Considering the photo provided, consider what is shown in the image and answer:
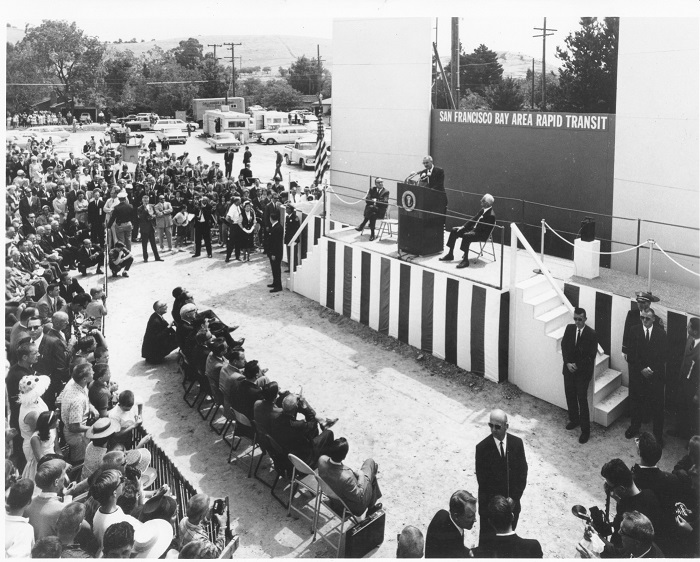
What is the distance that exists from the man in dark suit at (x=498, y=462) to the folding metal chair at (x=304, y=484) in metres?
1.58

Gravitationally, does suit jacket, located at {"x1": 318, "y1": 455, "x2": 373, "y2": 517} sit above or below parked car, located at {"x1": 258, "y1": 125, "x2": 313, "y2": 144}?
below

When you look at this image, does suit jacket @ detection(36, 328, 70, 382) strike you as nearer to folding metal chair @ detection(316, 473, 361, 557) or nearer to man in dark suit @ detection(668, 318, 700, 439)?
folding metal chair @ detection(316, 473, 361, 557)

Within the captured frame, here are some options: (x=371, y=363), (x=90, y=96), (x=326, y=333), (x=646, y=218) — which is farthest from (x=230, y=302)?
(x=90, y=96)

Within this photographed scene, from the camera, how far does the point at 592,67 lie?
106 ft

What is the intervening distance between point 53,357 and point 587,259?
26.3 feet

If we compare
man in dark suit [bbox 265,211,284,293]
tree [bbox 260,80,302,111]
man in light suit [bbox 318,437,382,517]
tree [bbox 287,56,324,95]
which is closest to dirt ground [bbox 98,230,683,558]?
man in light suit [bbox 318,437,382,517]

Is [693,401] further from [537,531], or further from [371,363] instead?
[371,363]

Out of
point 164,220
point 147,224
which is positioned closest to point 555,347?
point 147,224

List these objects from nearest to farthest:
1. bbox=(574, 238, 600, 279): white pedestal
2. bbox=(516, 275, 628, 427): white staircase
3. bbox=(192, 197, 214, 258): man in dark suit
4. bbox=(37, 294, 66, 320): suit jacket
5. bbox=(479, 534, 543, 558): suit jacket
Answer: bbox=(479, 534, 543, 558): suit jacket, bbox=(516, 275, 628, 427): white staircase, bbox=(37, 294, 66, 320): suit jacket, bbox=(574, 238, 600, 279): white pedestal, bbox=(192, 197, 214, 258): man in dark suit

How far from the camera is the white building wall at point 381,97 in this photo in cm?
1653

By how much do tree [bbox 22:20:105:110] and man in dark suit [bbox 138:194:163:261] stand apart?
130 ft

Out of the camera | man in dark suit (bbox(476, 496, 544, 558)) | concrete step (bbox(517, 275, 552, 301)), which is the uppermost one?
concrete step (bbox(517, 275, 552, 301))

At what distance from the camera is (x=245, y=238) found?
1644cm

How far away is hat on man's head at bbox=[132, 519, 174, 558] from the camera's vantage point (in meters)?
4.93
